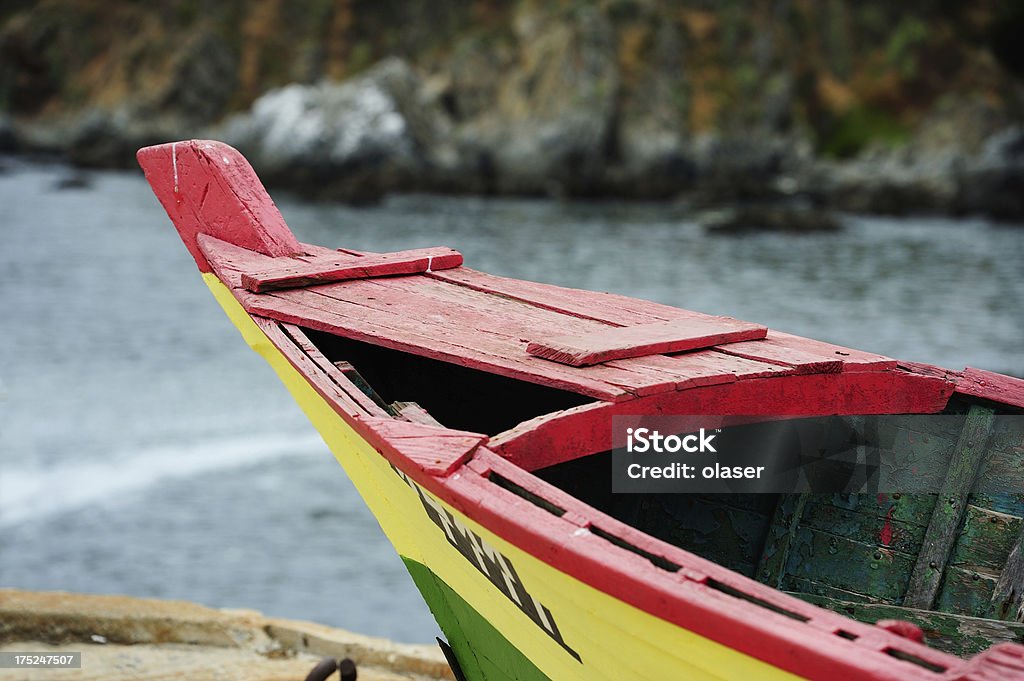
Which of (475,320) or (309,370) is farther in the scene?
(475,320)

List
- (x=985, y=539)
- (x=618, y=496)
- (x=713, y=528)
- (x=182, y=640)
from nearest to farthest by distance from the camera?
1. (x=985, y=539)
2. (x=713, y=528)
3. (x=618, y=496)
4. (x=182, y=640)

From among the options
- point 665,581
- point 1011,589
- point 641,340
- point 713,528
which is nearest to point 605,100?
point 713,528

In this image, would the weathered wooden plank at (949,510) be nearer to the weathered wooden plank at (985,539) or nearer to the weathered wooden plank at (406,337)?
the weathered wooden plank at (985,539)

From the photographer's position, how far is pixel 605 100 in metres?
41.7

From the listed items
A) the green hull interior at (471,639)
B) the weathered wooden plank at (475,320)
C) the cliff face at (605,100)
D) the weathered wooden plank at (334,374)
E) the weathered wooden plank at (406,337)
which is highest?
the cliff face at (605,100)

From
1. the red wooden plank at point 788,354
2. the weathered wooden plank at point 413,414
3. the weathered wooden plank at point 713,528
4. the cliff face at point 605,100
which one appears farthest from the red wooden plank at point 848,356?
the cliff face at point 605,100

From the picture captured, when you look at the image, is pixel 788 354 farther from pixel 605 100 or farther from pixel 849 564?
pixel 605 100

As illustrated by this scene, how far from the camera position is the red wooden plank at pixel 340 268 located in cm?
429

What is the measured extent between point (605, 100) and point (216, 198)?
37907 millimetres

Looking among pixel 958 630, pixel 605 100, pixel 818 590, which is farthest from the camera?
pixel 605 100

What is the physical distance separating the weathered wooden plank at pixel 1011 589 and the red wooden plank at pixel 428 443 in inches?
67.3

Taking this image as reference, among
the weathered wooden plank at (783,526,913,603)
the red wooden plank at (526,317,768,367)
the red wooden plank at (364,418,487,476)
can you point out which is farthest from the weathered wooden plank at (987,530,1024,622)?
the red wooden plank at (364,418,487,476)

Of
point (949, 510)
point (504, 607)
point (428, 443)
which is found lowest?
point (504, 607)

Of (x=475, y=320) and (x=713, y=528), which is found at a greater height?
(x=475, y=320)
